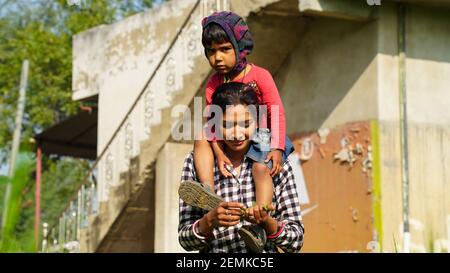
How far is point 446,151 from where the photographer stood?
377 inches

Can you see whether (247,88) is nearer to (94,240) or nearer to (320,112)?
(320,112)

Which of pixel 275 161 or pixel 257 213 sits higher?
pixel 275 161

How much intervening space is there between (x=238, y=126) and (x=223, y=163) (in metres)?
0.19

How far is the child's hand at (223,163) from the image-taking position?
3051 millimetres

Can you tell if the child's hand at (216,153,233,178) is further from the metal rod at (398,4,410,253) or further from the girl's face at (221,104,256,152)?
the metal rod at (398,4,410,253)

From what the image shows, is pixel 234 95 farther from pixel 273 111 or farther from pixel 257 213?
pixel 257 213

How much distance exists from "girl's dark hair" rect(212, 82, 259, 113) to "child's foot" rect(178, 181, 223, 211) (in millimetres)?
423

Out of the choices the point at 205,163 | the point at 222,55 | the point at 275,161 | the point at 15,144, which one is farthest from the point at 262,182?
the point at 15,144

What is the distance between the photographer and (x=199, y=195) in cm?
265

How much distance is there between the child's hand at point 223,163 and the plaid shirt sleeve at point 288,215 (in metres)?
0.18

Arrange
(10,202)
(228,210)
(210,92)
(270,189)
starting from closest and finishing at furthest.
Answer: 1. (10,202)
2. (228,210)
3. (270,189)
4. (210,92)

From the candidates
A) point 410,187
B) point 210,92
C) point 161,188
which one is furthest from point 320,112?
point 210,92
